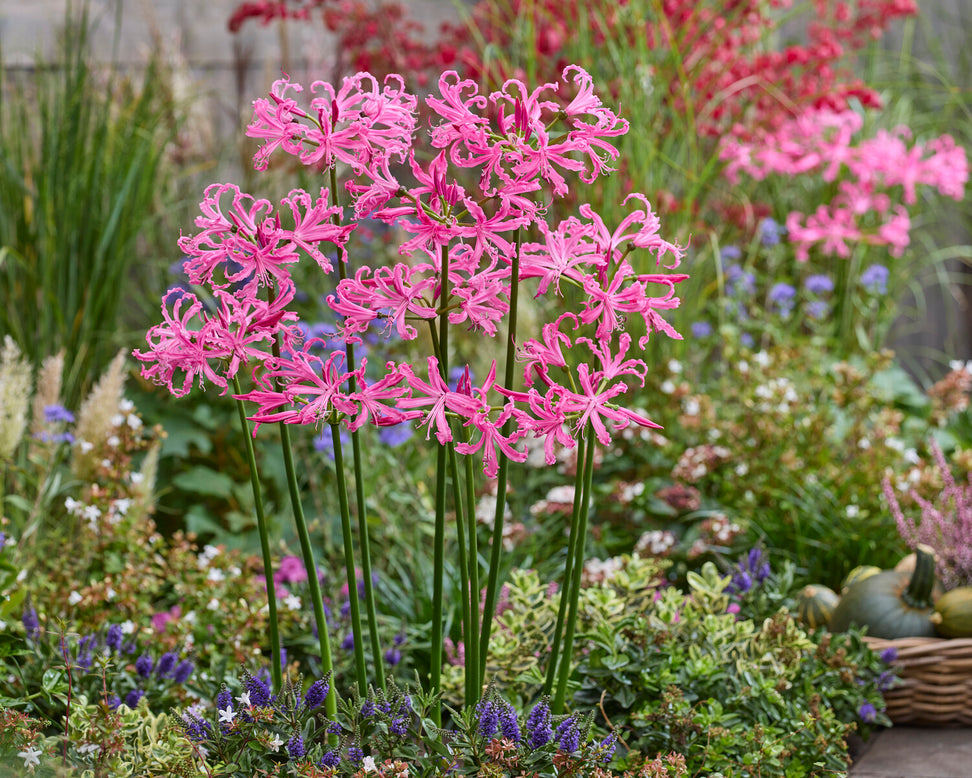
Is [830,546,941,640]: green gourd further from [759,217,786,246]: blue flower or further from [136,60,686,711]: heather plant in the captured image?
[759,217,786,246]: blue flower

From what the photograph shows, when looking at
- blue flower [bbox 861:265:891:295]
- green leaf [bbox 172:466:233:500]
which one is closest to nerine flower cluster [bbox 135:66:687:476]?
green leaf [bbox 172:466:233:500]

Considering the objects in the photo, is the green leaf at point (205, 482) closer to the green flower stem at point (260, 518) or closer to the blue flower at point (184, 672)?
the blue flower at point (184, 672)

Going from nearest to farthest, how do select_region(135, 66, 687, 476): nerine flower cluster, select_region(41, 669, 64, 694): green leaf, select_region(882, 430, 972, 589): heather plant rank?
1. select_region(135, 66, 687, 476): nerine flower cluster
2. select_region(41, 669, 64, 694): green leaf
3. select_region(882, 430, 972, 589): heather plant

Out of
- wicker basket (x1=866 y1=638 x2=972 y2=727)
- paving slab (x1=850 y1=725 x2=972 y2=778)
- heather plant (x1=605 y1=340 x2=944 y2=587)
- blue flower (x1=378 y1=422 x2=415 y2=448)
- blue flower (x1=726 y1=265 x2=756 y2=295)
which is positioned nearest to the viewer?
paving slab (x1=850 y1=725 x2=972 y2=778)

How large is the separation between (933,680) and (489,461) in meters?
1.41

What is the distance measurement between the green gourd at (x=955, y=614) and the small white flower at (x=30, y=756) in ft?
6.07

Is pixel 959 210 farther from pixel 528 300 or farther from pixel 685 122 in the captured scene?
pixel 528 300

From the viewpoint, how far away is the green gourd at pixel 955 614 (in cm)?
200

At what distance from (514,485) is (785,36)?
12.1ft

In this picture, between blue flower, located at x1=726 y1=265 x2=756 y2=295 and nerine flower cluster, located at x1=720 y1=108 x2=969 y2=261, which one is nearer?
blue flower, located at x1=726 y1=265 x2=756 y2=295

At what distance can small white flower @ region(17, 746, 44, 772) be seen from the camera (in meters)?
1.17

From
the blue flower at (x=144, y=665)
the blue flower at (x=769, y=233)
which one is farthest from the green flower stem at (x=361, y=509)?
the blue flower at (x=769, y=233)

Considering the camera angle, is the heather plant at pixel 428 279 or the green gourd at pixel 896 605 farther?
the green gourd at pixel 896 605

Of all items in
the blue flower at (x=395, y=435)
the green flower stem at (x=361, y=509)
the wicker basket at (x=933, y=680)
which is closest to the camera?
the green flower stem at (x=361, y=509)
